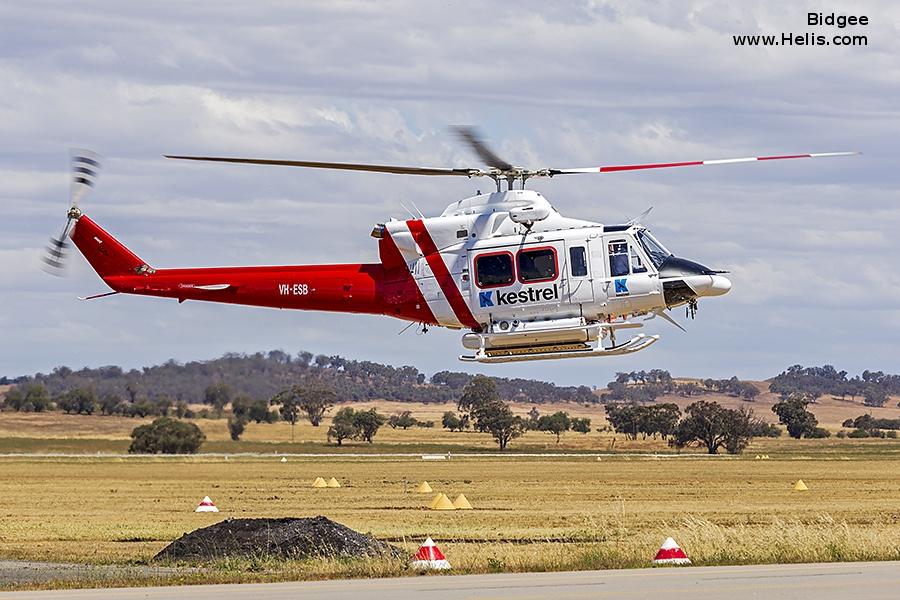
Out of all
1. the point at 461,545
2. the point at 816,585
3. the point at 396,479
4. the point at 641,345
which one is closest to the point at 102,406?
→ the point at 396,479

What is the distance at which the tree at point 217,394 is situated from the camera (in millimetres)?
56594

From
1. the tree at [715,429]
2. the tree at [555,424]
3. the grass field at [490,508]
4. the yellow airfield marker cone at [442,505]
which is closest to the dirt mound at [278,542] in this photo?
the grass field at [490,508]

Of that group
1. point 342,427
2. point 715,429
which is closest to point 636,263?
point 715,429

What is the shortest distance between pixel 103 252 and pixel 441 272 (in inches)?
340

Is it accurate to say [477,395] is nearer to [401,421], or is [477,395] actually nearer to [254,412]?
[401,421]

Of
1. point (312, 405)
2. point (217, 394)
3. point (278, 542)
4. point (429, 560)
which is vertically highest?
point (312, 405)

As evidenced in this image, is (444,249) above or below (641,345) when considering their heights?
above

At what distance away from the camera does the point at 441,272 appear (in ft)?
107

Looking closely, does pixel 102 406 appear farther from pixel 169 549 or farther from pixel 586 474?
pixel 169 549

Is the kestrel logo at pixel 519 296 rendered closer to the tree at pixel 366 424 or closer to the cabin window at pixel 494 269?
the cabin window at pixel 494 269

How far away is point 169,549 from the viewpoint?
107 ft

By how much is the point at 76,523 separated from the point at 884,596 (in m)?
32.3

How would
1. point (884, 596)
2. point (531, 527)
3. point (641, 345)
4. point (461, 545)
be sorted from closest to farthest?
point (884, 596) → point (641, 345) → point (461, 545) → point (531, 527)

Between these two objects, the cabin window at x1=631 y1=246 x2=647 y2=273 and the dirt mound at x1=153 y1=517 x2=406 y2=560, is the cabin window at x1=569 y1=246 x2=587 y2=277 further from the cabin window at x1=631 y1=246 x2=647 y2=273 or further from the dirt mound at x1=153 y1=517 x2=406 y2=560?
the dirt mound at x1=153 y1=517 x2=406 y2=560
